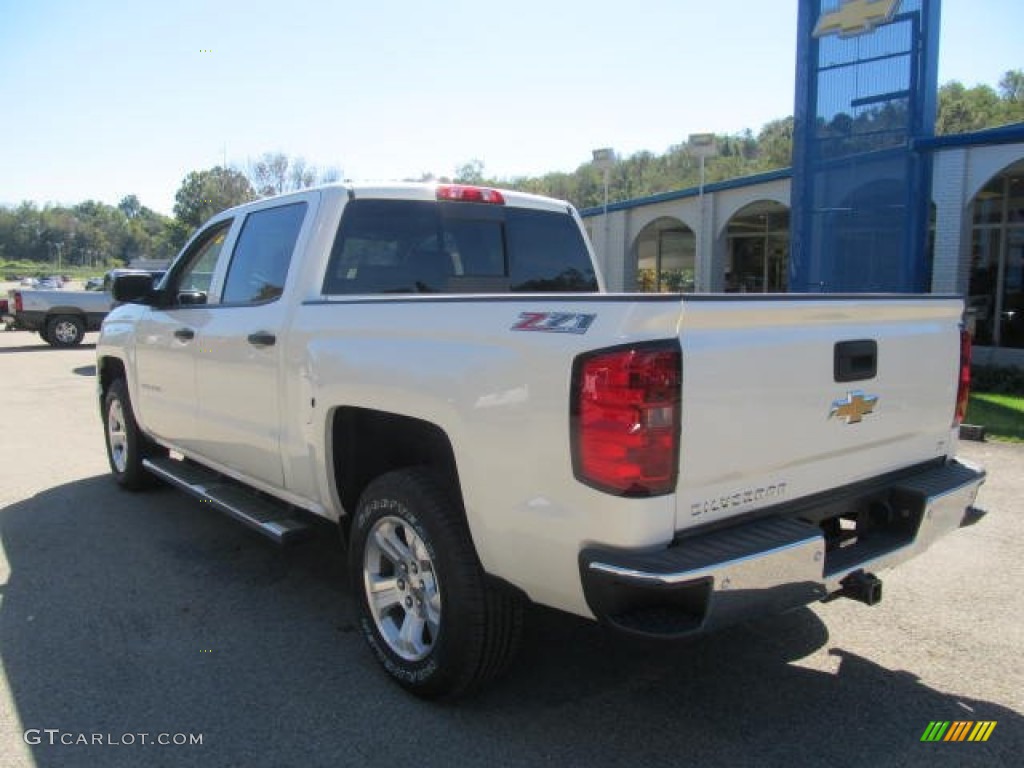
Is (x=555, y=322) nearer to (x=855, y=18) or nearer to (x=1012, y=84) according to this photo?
(x=855, y=18)

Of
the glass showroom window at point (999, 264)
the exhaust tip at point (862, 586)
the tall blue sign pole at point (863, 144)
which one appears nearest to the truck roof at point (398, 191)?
the exhaust tip at point (862, 586)

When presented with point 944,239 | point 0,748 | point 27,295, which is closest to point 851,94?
point 944,239

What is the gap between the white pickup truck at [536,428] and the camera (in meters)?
2.39

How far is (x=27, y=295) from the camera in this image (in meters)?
19.6

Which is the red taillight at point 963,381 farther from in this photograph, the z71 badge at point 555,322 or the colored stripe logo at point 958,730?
the z71 badge at point 555,322

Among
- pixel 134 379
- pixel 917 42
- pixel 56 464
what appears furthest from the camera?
pixel 917 42

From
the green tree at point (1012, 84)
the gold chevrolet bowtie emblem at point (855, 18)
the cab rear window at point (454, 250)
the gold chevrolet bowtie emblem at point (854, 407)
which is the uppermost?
the green tree at point (1012, 84)

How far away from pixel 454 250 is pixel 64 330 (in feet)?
63.4

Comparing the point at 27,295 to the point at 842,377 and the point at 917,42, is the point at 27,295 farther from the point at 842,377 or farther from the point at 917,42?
the point at 842,377

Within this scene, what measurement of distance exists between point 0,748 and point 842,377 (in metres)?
3.25

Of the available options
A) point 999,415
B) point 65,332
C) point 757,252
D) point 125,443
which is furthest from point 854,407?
point 757,252

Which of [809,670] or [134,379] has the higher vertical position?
[134,379]

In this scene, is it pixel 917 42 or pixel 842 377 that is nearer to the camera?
pixel 842 377

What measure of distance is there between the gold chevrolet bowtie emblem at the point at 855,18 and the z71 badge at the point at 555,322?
9511 mm
